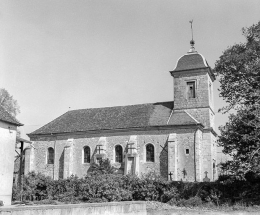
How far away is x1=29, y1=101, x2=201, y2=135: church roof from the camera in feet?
121

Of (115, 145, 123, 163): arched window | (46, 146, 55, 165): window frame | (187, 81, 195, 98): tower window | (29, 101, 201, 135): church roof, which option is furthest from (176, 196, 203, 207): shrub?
(46, 146, 55, 165): window frame

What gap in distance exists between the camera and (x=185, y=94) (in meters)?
38.7

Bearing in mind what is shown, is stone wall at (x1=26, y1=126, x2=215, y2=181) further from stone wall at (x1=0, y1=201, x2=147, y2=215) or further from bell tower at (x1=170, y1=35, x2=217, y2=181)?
stone wall at (x1=0, y1=201, x2=147, y2=215)

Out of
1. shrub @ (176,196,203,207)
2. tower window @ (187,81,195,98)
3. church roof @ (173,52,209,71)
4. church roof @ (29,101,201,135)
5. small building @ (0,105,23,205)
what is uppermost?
church roof @ (173,52,209,71)

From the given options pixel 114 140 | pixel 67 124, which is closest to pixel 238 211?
pixel 114 140

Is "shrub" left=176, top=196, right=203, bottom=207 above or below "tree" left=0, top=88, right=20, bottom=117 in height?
below

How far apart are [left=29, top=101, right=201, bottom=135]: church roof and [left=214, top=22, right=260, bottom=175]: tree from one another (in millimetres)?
14226

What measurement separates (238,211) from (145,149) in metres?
19.4

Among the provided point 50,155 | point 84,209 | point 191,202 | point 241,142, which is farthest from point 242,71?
point 50,155

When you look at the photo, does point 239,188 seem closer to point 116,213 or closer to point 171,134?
point 116,213

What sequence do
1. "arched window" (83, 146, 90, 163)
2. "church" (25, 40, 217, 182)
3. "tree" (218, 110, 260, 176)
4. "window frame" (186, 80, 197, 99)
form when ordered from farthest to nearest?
"arched window" (83, 146, 90, 163) < "window frame" (186, 80, 197, 99) < "church" (25, 40, 217, 182) < "tree" (218, 110, 260, 176)

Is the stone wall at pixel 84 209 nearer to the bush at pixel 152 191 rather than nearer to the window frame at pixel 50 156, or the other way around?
the bush at pixel 152 191

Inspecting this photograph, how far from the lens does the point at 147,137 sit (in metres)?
36.5

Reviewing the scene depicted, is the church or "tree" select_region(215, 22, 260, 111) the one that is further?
the church
